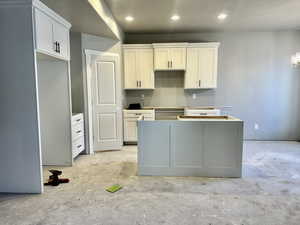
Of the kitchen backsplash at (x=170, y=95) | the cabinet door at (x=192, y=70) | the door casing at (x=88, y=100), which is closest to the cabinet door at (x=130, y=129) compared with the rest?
the kitchen backsplash at (x=170, y=95)

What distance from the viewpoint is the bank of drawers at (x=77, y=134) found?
12.7ft

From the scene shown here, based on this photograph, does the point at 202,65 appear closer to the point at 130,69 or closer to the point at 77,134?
the point at 130,69

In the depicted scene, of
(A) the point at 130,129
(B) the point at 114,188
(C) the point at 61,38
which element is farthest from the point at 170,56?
(B) the point at 114,188

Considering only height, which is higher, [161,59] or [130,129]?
[161,59]

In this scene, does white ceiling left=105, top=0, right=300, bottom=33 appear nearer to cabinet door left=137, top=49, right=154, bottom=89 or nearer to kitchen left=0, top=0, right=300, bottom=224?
kitchen left=0, top=0, right=300, bottom=224

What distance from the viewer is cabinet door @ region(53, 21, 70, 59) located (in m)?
3.12

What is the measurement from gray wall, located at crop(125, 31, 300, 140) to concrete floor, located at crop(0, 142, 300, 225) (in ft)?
7.08

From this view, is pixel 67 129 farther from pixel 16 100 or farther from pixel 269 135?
pixel 269 135

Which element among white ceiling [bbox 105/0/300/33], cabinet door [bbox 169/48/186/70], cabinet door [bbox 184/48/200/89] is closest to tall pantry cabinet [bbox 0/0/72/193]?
white ceiling [bbox 105/0/300/33]

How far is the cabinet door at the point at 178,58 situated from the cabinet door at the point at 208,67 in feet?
1.26

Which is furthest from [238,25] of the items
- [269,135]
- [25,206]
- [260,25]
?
[25,206]

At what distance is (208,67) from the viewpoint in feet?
16.7

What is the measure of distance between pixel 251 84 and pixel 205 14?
235 cm

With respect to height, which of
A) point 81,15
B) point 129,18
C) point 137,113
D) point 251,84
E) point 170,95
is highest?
point 129,18
